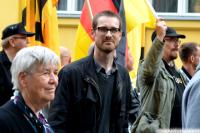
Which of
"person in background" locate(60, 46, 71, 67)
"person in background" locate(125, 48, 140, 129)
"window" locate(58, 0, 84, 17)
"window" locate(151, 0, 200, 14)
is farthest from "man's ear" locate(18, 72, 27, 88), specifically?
"window" locate(151, 0, 200, 14)

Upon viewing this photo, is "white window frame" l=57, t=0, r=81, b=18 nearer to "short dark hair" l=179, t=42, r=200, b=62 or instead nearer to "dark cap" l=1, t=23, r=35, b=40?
"short dark hair" l=179, t=42, r=200, b=62

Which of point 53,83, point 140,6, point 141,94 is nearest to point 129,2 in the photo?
point 140,6

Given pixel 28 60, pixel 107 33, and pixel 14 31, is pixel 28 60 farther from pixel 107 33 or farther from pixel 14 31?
pixel 14 31

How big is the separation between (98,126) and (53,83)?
1.32 m

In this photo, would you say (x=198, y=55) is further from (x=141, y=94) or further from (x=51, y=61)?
(x=51, y=61)

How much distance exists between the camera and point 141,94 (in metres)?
8.80

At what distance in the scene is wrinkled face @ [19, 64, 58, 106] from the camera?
524 cm

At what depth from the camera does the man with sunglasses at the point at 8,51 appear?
796cm

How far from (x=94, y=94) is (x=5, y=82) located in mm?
1654

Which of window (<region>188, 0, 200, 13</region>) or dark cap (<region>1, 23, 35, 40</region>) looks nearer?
dark cap (<region>1, 23, 35, 40</region>)

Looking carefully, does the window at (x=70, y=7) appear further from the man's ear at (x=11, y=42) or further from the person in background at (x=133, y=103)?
the man's ear at (x=11, y=42)

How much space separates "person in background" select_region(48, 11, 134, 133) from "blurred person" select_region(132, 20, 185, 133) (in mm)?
1587

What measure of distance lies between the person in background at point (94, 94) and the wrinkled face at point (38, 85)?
1.25m

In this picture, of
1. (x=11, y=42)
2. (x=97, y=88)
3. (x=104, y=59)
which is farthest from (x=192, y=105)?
(x=11, y=42)
